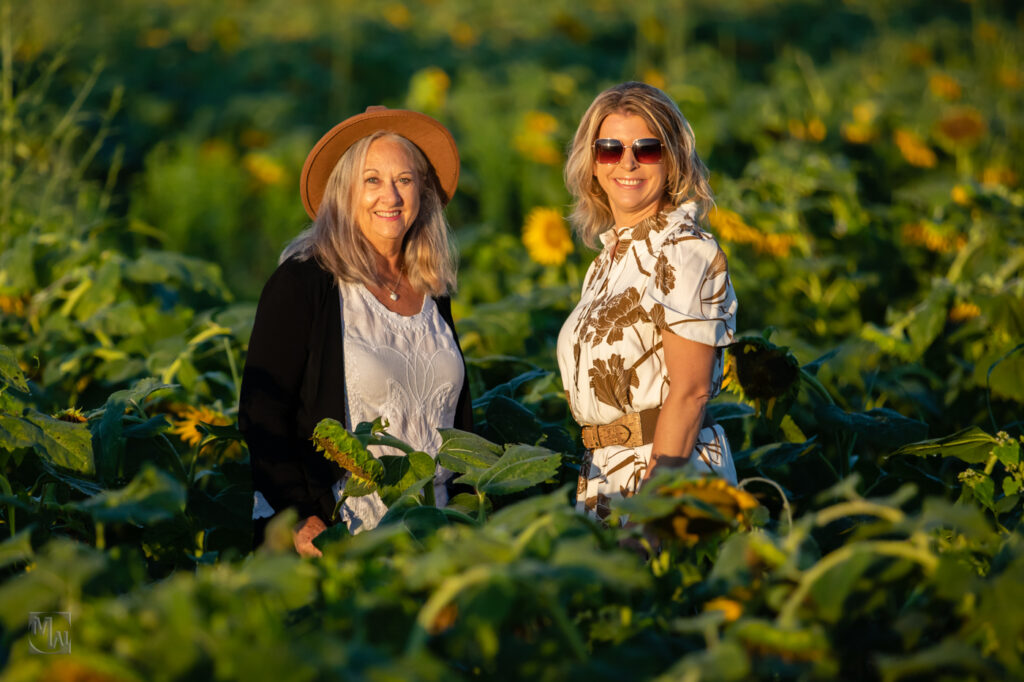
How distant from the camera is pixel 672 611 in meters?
1.47

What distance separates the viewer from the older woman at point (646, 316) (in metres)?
2.03

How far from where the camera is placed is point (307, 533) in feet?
6.98

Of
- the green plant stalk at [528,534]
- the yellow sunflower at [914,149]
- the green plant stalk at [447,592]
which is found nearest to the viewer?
the green plant stalk at [447,592]

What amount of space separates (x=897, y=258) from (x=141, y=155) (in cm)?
593

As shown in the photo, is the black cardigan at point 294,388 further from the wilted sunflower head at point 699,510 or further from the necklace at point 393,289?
the wilted sunflower head at point 699,510

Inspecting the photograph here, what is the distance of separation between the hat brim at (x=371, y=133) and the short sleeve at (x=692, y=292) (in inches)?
27.0

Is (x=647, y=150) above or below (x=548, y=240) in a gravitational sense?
above

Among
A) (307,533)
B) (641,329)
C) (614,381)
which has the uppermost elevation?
(641,329)

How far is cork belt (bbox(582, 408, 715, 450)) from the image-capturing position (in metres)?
2.11

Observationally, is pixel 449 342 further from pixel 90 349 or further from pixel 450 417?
pixel 90 349

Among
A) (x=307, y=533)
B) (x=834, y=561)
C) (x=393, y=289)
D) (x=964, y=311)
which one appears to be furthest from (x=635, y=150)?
(x=964, y=311)

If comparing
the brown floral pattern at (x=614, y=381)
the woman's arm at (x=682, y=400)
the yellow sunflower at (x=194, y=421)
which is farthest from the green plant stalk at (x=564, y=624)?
the yellow sunflower at (x=194, y=421)

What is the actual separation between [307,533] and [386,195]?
2.67ft

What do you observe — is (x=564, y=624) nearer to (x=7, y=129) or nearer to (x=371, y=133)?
(x=371, y=133)
